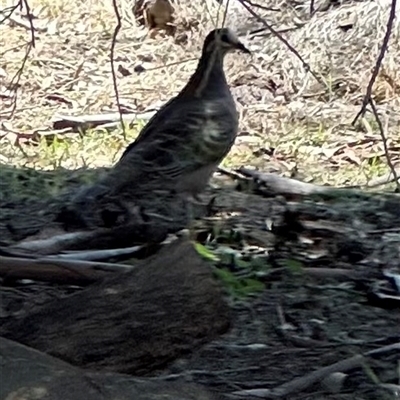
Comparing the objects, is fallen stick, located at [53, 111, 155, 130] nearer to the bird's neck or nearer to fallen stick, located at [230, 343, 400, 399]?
the bird's neck

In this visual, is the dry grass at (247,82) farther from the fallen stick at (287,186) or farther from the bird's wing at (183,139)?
the bird's wing at (183,139)

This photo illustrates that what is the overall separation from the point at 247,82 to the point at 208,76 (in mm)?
3082

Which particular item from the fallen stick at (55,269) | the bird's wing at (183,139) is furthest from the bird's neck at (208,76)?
the fallen stick at (55,269)

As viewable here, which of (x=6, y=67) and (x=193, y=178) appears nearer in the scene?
(x=193, y=178)

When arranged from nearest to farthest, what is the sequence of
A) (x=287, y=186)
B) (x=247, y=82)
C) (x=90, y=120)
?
1. (x=287, y=186)
2. (x=90, y=120)
3. (x=247, y=82)

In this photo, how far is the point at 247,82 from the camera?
9.84 metres

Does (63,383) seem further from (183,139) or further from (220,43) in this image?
(220,43)

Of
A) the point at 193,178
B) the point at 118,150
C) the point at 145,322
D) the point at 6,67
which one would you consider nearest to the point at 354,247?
the point at 193,178

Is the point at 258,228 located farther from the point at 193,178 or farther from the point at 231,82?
the point at 231,82

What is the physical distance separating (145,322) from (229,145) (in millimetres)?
2779

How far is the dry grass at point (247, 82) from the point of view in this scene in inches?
316

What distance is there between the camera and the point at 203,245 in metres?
5.30

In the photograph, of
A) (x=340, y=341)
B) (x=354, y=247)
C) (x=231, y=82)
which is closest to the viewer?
(x=340, y=341)

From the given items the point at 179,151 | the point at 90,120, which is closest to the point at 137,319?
the point at 179,151
